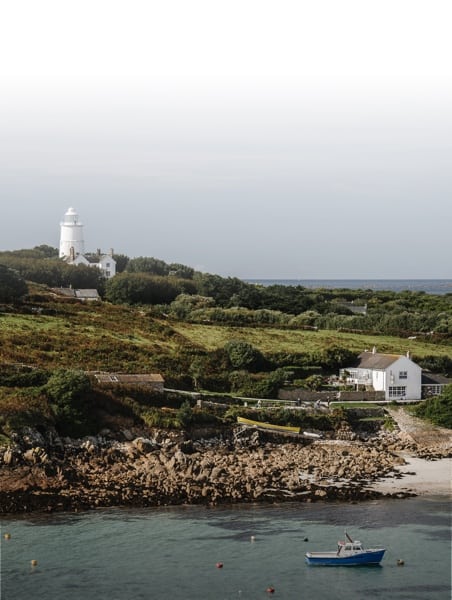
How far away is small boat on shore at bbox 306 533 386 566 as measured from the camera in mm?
31344

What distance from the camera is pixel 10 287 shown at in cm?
7819

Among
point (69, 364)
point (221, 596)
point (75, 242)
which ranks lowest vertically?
point (221, 596)

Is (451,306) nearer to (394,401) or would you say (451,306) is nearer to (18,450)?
(394,401)

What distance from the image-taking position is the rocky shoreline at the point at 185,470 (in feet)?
127

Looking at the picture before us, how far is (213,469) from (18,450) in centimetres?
921

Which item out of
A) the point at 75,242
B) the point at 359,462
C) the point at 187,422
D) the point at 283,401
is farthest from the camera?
the point at 75,242

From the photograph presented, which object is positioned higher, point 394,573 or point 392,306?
point 392,306

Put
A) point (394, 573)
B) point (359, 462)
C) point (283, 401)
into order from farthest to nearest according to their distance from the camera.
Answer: point (283, 401), point (359, 462), point (394, 573)

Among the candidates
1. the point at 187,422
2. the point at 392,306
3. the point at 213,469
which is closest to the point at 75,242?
the point at 392,306

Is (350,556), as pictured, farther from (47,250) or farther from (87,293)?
(47,250)

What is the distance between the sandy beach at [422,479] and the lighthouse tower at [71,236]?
253 ft

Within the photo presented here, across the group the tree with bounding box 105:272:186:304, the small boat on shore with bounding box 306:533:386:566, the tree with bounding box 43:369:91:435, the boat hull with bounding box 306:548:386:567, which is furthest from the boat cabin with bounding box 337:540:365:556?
the tree with bounding box 105:272:186:304

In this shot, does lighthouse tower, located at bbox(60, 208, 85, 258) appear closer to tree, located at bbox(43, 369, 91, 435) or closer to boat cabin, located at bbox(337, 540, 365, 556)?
tree, located at bbox(43, 369, 91, 435)

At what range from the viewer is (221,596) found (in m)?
28.6
